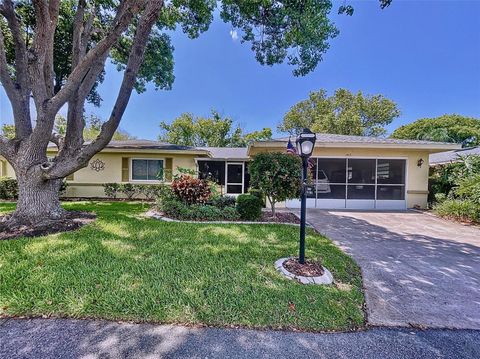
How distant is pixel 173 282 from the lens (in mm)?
3268

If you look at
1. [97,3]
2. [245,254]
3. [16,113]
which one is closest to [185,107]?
[97,3]

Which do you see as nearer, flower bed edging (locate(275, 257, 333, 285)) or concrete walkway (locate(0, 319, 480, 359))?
concrete walkway (locate(0, 319, 480, 359))

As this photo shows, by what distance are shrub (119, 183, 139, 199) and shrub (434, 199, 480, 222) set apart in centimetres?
1372

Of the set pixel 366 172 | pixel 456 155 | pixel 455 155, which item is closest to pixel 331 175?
pixel 366 172

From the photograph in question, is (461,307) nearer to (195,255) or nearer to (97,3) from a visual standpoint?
(195,255)

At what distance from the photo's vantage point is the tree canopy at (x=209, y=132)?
28031 mm

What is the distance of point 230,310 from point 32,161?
6.42m

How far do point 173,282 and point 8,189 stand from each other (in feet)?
42.0

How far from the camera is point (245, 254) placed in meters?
4.36

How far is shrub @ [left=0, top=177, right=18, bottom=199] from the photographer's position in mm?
10906

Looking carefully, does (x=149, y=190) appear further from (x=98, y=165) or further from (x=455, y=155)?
(x=455, y=155)

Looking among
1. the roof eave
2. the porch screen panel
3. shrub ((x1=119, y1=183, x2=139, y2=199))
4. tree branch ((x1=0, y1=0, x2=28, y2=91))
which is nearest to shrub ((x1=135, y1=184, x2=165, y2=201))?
shrub ((x1=119, y1=183, x2=139, y2=199))

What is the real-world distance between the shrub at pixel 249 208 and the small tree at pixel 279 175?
0.57m

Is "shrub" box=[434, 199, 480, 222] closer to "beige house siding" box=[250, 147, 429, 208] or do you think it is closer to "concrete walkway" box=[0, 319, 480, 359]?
"beige house siding" box=[250, 147, 429, 208]
